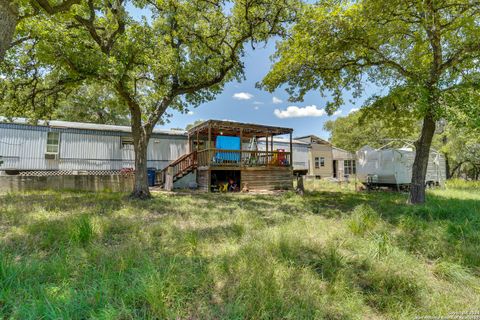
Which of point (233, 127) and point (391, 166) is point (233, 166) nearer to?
point (233, 127)

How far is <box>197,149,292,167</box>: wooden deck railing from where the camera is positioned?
39.7 feet

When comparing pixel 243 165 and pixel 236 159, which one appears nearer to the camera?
pixel 243 165

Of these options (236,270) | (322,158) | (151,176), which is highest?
(322,158)

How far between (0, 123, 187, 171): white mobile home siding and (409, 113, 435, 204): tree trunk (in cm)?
1310

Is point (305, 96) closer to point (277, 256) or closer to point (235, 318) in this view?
point (277, 256)

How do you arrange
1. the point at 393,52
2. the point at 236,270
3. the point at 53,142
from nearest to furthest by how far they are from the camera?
the point at 236,270 < the point at 393,52 < the point at 53,142

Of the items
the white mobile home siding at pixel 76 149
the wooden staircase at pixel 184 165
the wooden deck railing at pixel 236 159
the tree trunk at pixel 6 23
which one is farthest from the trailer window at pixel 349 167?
the tree trunk at pixel 6 23

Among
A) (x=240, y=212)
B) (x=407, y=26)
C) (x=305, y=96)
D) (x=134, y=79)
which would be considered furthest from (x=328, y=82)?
(x=134, y=79)

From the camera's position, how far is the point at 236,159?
1309 cm

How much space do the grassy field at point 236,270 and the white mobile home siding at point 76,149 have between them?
32.0 ft

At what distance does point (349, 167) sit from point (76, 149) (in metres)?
23.5

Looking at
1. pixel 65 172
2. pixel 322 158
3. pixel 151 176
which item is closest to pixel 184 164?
pixel 151 176

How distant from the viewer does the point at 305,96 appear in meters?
9.67

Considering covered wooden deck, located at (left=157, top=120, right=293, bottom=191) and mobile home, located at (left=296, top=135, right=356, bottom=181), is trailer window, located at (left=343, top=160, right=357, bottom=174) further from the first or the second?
covered wooden deck, located at (left=157, top=120, right=293, bottom=191)
